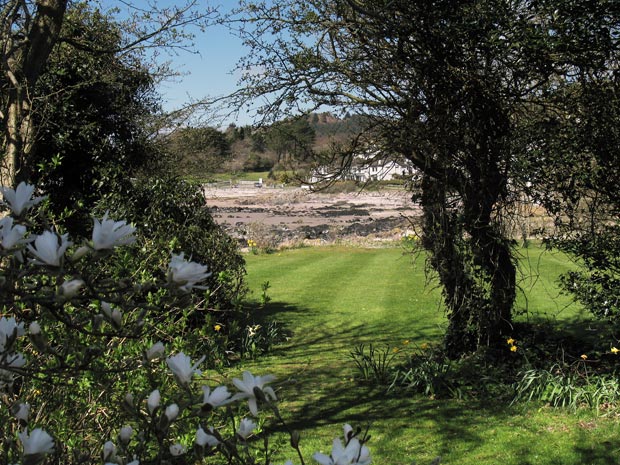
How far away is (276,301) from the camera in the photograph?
37.4 feet

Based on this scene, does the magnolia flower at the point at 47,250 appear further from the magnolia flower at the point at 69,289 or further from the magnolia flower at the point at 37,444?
the magnolia flower at the point at 37,444

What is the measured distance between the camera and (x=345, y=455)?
1.25 meters

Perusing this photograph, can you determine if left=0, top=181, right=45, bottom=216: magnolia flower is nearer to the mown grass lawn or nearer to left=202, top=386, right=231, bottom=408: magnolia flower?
left=202, top=386, right=231, bottom=408: magnolia flower

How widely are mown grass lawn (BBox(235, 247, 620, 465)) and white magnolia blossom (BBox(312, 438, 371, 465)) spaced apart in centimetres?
25

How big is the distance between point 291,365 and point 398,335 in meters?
2.02

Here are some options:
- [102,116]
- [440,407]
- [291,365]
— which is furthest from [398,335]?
[102,116]

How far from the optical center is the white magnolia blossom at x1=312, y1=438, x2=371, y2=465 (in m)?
1.23

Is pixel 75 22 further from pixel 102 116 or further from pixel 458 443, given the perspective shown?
pixel 458 443

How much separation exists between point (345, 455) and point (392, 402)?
5.00 meters

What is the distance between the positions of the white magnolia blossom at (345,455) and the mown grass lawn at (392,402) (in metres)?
0.25

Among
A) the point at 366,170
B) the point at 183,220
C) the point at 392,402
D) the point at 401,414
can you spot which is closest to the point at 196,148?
the point at 183,220

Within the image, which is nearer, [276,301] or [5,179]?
[5,179]

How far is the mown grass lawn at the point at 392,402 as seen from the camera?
4.74m

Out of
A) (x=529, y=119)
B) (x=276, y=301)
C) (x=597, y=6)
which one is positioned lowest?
(x=276, y=301)
